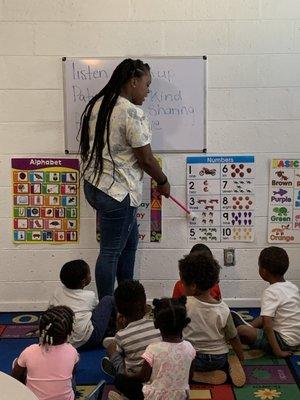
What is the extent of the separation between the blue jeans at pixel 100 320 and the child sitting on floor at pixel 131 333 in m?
0.44

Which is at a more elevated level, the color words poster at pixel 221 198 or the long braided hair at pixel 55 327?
the color words poster at pixel 221 198

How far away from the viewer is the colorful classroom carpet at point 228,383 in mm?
2283

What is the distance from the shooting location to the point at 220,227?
11.0 feet

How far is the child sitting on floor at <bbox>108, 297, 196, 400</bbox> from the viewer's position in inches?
76.7

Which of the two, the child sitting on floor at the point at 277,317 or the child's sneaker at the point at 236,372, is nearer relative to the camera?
the child's sneaker at the point at 236,372

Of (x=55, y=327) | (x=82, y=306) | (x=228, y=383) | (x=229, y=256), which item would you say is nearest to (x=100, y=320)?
(x=82, y=306)

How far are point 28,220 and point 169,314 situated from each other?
5.38ft

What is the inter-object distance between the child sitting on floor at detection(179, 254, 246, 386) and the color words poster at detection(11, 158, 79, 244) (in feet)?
3.72

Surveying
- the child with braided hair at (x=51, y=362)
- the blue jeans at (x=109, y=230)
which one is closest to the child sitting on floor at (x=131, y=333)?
the child with braided hair at (x=51, y=362)

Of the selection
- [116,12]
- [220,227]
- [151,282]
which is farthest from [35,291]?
[116,12]

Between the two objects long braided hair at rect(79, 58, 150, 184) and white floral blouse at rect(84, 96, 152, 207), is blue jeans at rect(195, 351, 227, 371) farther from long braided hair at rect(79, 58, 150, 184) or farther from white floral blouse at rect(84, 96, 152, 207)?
long braided hair at rect(79, 58, 150, 184)

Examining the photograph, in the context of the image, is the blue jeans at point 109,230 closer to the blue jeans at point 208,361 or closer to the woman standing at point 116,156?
the woman standing at point 116,156

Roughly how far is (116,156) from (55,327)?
113 cm

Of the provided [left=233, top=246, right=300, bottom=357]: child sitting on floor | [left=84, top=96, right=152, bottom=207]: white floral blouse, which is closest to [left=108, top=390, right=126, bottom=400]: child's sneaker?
[left=233, top=246, right=300, bottom=357]: child sitting on floor
